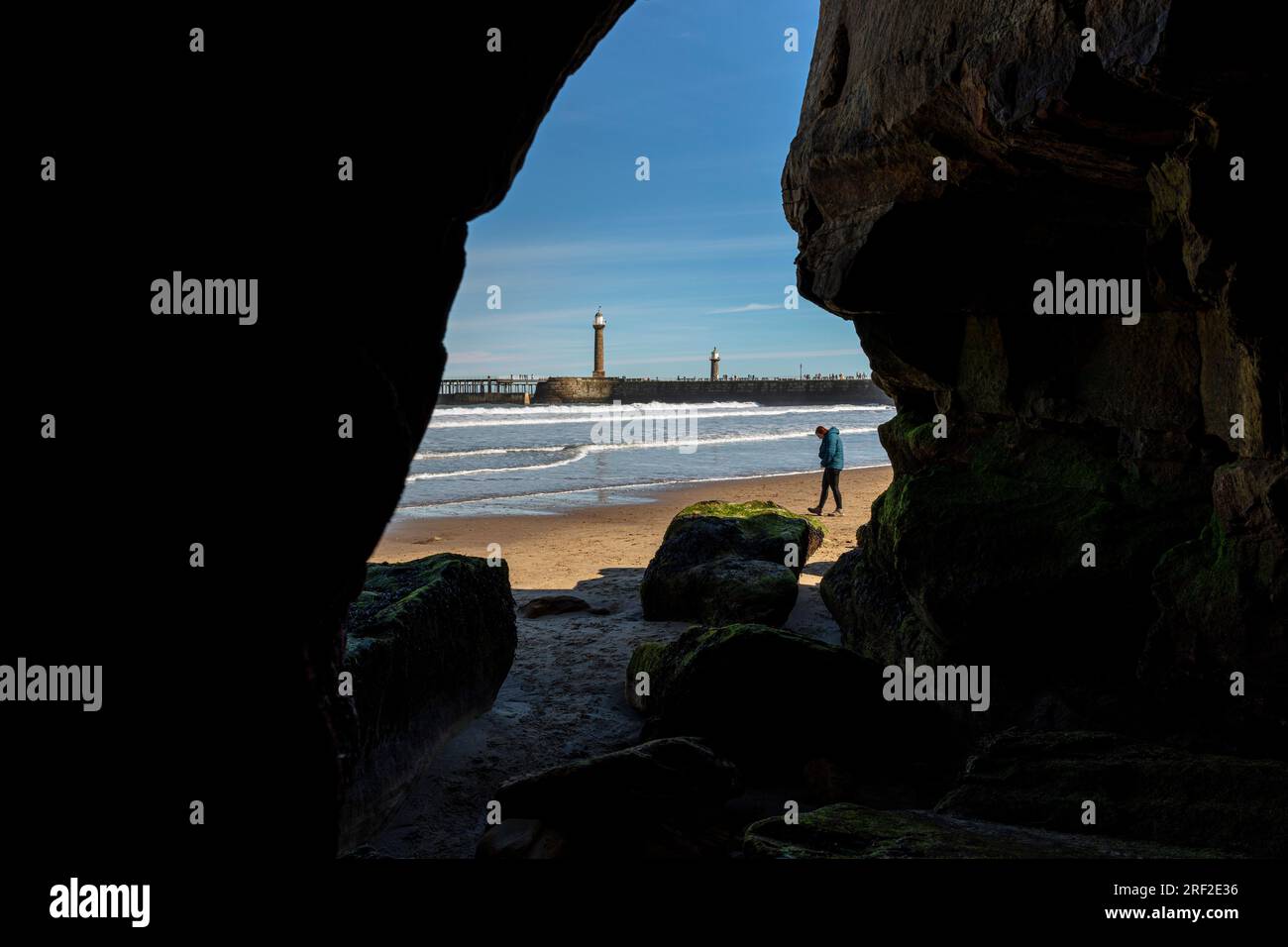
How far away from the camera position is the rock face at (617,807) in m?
4.76

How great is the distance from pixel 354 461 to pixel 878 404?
301 ft

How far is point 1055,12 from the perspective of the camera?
4.23 meters

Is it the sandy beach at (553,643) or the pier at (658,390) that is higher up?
the pier at (658,390)

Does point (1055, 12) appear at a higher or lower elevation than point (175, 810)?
higher

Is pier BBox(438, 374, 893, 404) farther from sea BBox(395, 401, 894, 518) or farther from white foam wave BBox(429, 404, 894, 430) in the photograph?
sea BBox(395, 401, 894, 518)

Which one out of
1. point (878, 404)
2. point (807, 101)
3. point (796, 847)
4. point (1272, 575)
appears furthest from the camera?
point (878, 404)

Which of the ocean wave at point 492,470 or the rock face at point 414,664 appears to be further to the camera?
the ocean wave at point 492,470

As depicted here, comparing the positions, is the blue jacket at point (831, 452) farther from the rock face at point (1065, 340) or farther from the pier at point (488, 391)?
the pier at point (488, 391)

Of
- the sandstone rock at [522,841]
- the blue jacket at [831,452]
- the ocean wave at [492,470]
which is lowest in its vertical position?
the sandstone rock at [522,841]

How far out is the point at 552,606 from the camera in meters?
11.0

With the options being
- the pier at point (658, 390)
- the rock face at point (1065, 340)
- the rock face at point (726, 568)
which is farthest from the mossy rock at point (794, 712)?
the pier at point (658, 390)

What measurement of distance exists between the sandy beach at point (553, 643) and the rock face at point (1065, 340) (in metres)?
2.51
